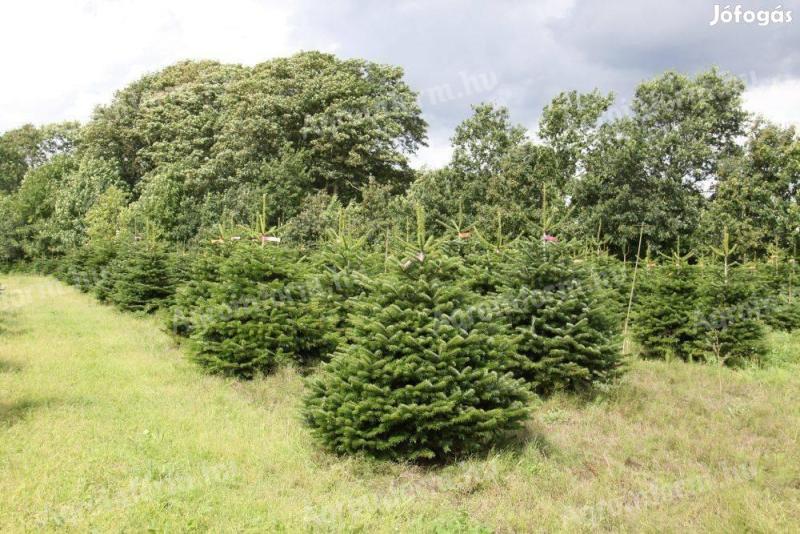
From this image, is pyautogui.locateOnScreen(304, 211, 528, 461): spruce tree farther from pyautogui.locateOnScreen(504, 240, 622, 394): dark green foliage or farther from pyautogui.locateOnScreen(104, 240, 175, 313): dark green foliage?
pyautogui.locateOnScreen(104, 240, 175, 313): dark green foliage

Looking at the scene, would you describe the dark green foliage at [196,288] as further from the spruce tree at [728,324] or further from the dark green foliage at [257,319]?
the spruce tree at [728,324]

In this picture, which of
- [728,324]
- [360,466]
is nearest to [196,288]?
[360,466]

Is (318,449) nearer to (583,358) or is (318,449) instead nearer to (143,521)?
(143,521)

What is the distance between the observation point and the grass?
15.8ft

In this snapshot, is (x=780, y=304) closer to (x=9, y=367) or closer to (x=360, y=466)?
(x=360, y=466)

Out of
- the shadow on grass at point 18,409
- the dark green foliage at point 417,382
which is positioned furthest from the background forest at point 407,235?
the shadow on grass at point 18,409

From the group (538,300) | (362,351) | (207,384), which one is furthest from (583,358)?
(207,384)

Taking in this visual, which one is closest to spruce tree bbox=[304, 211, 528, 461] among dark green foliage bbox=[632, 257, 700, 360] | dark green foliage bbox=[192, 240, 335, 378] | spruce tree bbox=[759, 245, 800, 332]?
dark green foliage bbox=[192, 240, 335, 378]

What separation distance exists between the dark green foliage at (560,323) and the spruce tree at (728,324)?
12.6 feet

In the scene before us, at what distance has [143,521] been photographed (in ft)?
15.4

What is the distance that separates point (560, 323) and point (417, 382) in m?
3.28

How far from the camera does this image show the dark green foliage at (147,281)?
56.7 feet

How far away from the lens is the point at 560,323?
336 inches

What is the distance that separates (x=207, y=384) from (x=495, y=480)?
566 centimetres
